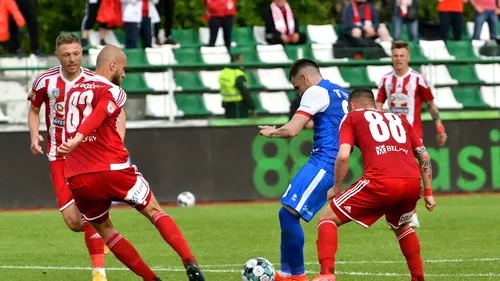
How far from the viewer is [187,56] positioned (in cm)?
2145

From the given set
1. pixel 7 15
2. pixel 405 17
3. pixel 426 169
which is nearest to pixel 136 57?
pixel 7 15

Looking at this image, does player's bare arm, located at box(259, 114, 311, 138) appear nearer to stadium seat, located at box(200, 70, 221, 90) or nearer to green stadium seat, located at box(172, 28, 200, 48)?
stadium seat, located at box(200, 70, 221, 90)

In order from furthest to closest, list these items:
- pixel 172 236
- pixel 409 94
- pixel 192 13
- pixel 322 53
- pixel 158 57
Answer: pixel 192 13
pixel 322 53
pixel 158 57
pixel 409 94
pixel 172 236

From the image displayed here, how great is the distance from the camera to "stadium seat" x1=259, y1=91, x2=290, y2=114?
2116cm

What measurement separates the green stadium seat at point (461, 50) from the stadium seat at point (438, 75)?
1.50 feet

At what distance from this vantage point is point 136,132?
2038cm

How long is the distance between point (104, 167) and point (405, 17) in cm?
1473

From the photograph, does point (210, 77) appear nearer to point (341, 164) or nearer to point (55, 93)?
point (55, 93)

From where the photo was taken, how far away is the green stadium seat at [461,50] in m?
22.4

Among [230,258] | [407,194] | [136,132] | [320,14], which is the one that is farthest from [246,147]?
[320,14]

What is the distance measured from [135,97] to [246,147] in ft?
7.07

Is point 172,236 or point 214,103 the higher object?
point 172,236

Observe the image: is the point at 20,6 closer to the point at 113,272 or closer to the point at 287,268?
the point at 113,272

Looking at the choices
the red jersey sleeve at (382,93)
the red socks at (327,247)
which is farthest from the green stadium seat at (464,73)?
the red socks at (327,247)
